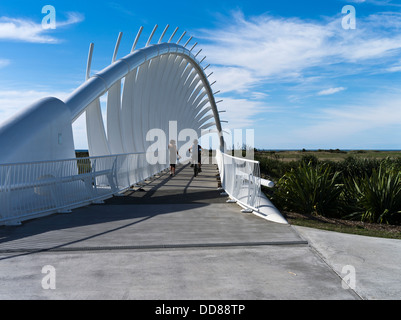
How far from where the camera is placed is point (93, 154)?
50.3 feet

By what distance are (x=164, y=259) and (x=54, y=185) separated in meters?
4.83

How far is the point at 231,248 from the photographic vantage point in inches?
223

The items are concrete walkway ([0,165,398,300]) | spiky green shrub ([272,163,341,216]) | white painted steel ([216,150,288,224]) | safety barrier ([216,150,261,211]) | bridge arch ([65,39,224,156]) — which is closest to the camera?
concrete walkway ([0,165,398,300])

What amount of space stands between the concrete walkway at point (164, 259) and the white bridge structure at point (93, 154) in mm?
729

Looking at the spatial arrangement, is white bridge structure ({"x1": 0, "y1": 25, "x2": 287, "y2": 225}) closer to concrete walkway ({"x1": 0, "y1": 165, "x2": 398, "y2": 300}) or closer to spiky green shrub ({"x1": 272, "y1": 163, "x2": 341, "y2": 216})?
concrete walkway ({"x1": 0, "y1": 165, "x2": 398, "y2": 300})

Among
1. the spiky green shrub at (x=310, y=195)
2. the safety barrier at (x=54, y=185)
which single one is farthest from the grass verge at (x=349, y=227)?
the safety barrier at (x=54, y=185)

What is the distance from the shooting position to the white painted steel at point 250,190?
8125 mm

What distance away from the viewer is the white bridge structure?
8188mm

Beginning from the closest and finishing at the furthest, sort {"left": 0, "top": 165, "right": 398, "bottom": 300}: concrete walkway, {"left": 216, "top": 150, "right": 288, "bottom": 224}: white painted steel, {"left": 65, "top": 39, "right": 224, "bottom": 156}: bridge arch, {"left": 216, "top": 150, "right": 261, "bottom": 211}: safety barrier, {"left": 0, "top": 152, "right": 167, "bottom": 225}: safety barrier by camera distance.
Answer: {"left": 0, "top": 165, "right": 398, "bottom": 300}: concrete walkway < {"left": 0, "top": 152, "right": 167, "bottom": 225}: safety barrier < {"left": 216, "top": 150, "right": 288, "bottom": 224}: white painted steel < {"left": 216, "top": 150, "right": 261, "bottom": 211}: safety barrier < {"left": 65, "top": 39, "right": 224, "bottom": 156}: bridge arch

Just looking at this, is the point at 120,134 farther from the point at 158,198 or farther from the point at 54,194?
the point at 54,194

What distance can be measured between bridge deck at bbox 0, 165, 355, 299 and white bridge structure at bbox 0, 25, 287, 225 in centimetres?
74

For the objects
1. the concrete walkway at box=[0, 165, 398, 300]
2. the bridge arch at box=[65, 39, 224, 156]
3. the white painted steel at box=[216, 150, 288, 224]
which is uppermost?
the bridge arch at box=[65, 39, 224, 156]

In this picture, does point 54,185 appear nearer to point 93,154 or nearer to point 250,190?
point 250,190

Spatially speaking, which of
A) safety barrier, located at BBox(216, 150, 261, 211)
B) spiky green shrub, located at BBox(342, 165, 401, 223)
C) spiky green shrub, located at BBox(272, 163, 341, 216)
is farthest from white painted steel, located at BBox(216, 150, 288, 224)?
spiky green shrub, located at BBox(342, 165, 401, 223)
